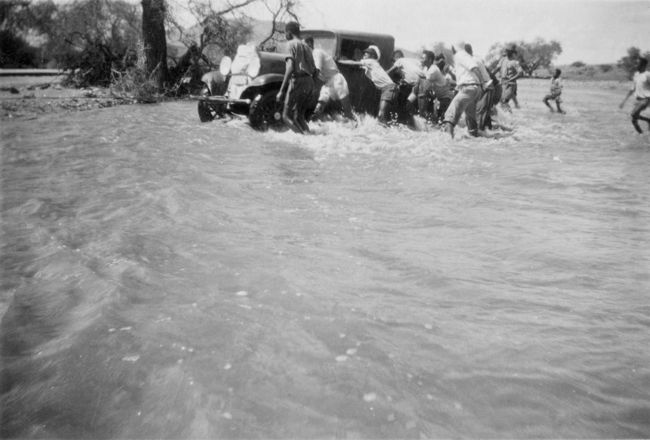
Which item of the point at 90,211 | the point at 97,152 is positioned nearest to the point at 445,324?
the point at 90,211

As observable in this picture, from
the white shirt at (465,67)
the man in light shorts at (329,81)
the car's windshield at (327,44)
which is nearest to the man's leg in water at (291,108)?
the man in light shorts at (329,81)

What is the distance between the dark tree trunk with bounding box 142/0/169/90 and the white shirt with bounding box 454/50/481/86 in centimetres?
1078

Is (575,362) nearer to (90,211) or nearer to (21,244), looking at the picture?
(21,244)

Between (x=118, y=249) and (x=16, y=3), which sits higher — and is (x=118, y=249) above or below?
below

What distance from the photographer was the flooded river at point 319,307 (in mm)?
1405

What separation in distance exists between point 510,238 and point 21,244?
10.3 ft

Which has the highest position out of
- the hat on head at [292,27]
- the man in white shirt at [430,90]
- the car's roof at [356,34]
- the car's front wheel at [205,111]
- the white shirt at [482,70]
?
the car's roof at [356,34]

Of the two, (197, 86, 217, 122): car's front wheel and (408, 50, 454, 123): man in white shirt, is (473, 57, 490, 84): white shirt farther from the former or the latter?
(197, 86, 217, 122): car's front wheel

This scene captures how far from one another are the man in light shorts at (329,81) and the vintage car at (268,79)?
25 centimetres

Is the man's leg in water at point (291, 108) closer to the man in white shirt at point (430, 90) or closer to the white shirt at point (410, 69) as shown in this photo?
the white shirt at point (410, 69)

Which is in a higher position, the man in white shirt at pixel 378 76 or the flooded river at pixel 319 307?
the man in white shirt at pixel 378 76

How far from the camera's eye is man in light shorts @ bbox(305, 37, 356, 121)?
729 cm

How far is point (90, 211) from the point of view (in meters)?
3.26

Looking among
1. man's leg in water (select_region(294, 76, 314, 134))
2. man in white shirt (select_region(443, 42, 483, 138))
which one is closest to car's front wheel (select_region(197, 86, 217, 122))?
man's leg in water (select_region(294, 76, 314, 134))
